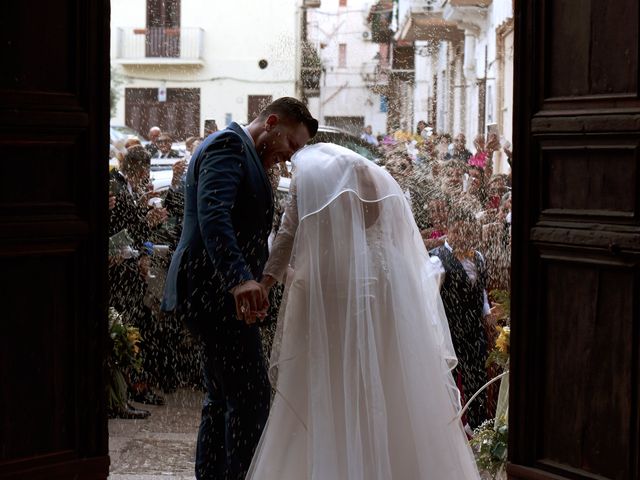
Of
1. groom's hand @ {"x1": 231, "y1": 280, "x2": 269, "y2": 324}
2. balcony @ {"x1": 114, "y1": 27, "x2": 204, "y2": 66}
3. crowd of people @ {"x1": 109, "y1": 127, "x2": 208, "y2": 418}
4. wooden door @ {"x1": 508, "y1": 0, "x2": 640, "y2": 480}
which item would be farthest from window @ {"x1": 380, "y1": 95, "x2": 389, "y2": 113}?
wooden door @ {"x1": 508, "y1": 0, "x2": 640, "y2": 480}

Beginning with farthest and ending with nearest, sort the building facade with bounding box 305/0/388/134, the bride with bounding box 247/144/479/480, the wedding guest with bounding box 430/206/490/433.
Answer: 1. the building facade with bounding box 305/0/388/134
2. the wedding guest with bounding box 430/206/490/433
3. the bride with bounding box 247/144/479/480

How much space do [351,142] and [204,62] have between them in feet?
25.0

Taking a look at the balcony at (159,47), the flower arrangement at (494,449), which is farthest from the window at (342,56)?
the flower arrangement at (494,449)

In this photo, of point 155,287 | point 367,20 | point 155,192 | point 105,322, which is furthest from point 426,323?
point 367,20

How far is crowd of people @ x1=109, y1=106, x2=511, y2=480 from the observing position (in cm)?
660

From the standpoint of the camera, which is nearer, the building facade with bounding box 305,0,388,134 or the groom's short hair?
the groom's short hair

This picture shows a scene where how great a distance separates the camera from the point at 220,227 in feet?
15.0

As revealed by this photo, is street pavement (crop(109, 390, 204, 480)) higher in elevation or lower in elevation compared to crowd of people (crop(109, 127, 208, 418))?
lower

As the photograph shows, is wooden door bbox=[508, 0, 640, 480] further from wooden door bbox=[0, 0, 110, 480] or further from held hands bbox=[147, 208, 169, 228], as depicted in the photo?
held hands bbox=[147, 208, 169, 228]

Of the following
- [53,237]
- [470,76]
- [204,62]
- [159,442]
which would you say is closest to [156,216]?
[159,442]

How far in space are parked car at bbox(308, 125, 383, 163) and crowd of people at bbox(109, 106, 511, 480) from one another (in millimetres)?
1697

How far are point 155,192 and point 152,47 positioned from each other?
1368 centimetres

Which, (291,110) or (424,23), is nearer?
(291,110)

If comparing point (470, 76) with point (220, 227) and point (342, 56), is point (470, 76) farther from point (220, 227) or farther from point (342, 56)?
point (220, 227)
